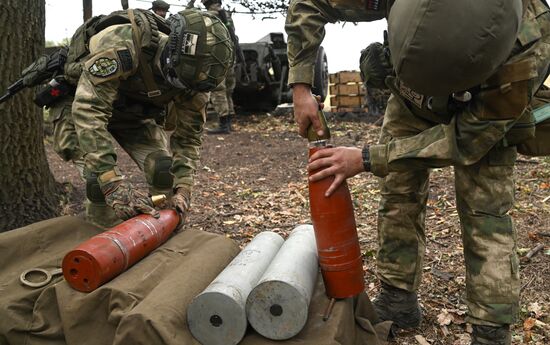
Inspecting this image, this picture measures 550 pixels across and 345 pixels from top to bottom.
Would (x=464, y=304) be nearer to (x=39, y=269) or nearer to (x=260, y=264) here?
(x=260, y=264)

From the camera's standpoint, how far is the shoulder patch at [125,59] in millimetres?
3285

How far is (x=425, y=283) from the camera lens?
3777 millimetres

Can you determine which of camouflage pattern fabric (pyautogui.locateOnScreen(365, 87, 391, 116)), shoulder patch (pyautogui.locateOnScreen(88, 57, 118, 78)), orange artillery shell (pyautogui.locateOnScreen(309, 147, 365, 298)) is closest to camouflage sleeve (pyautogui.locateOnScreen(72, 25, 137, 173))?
shoulder patch (pyautogui.locateOnScreen(88, 57, 118, 78))

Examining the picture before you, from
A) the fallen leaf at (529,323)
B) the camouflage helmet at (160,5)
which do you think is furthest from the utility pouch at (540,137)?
the camouflage helmet at (160,5)

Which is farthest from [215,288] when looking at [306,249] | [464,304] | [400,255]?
[464,304]

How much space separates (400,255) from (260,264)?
85 cm

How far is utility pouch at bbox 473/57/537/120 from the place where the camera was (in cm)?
217

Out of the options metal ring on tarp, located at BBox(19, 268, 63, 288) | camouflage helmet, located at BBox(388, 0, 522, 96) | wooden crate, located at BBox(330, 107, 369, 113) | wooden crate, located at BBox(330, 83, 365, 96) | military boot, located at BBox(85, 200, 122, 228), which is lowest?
wooden crate, located at BBox(330, 107, 369, 113)

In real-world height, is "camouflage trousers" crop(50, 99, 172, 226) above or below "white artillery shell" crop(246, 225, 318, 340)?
above

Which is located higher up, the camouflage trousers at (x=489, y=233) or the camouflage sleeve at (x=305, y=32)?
the camouflage sleeve at (x=305, y=32)

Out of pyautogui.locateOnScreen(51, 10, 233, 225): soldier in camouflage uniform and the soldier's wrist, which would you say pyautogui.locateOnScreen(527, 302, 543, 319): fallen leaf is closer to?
pyautogui.locateOnScreen(51, 10, 233, 225): soldier in camouflage uniform

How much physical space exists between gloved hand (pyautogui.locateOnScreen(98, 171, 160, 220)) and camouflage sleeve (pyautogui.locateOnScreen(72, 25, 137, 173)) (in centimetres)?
8

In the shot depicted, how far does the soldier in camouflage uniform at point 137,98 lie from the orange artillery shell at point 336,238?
3.52 ft

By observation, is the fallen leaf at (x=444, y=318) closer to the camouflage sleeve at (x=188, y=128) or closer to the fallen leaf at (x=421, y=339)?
the fallen leaf at (x=421, y=339)
